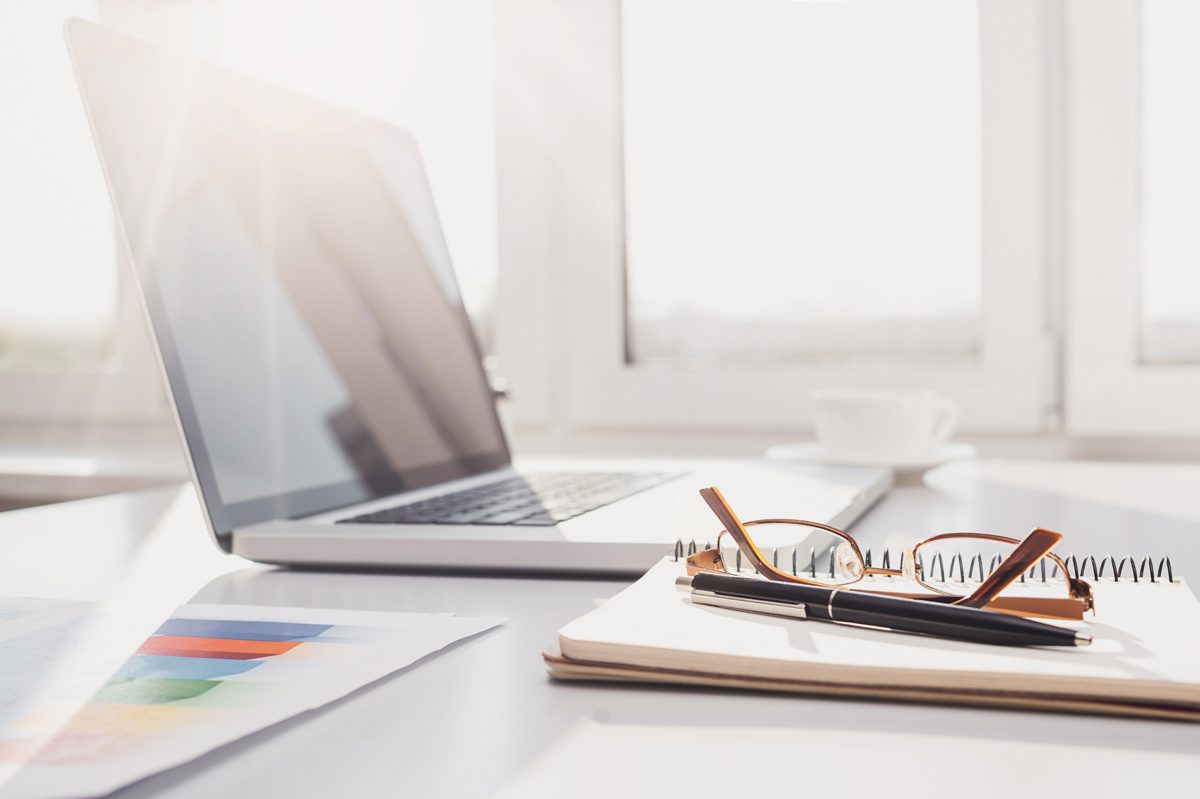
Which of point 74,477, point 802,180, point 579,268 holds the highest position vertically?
point 802,180

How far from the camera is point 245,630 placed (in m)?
0.45

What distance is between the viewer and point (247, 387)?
2.36 ft

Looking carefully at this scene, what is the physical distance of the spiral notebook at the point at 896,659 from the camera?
1.10ft

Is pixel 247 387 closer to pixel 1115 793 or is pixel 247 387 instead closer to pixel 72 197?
pixel 1115 793

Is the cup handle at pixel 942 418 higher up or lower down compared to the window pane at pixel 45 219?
lower down

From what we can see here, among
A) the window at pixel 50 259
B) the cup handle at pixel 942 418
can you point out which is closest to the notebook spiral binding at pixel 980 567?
the cup handle at pixel 942 418

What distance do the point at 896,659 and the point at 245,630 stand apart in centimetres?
27

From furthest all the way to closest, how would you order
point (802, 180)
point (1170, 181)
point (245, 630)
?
point (802, 180), point (1170, 181), point (245, 630)

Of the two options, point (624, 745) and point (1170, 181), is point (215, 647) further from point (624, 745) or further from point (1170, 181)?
point (1170, 181)

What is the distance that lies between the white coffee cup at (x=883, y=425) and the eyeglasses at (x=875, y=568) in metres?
0.41

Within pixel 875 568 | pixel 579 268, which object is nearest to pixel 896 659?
pixel 875 568

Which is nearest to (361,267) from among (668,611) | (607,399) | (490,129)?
(668,611)

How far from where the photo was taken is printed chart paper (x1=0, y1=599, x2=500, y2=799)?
0.30 meters

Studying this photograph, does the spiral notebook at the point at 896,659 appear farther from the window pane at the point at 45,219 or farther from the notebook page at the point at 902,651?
the window pane at the point at 45,219
